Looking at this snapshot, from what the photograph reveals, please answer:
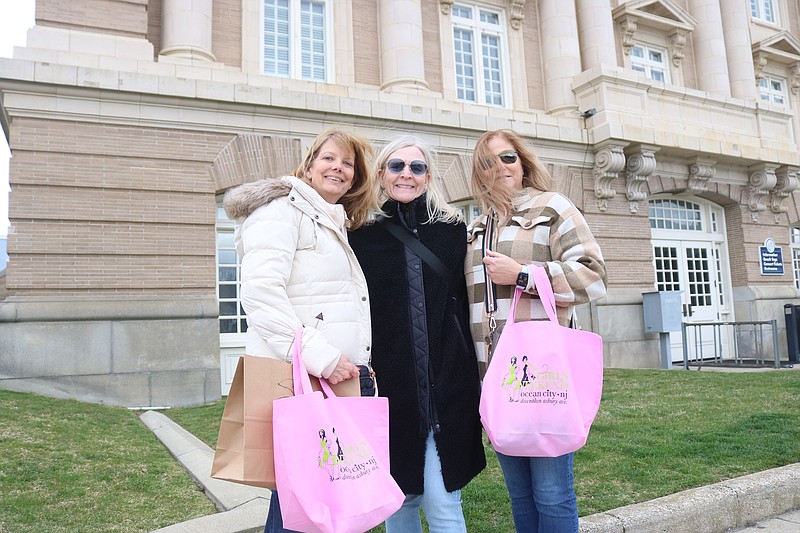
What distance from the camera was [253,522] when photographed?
3451 millimetres

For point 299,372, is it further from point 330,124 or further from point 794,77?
point 794,77

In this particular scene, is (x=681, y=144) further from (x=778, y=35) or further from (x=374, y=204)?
(x=374, y=204)

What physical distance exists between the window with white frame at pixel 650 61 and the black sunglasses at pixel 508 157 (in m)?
15.6

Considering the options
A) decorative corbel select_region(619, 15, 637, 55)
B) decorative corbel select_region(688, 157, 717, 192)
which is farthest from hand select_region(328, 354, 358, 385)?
decorative corbel select_region(619, 15, 637, 55)

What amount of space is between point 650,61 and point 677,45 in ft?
2.88

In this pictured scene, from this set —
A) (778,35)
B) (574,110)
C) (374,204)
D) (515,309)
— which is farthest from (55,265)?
(778,35)

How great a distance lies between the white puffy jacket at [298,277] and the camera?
2207mm

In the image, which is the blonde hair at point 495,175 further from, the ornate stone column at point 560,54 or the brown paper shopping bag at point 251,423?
the ornate stone column at point 560,54

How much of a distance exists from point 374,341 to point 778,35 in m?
21.4

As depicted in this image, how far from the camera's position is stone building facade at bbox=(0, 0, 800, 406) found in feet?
29.5

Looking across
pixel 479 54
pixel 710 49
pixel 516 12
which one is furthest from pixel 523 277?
pixel 710 49

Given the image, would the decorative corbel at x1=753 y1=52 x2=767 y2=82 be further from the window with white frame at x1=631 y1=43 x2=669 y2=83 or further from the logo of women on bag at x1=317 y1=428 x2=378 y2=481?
the logo of women on bag at x1=317 y1=428 x2=378 y2=481

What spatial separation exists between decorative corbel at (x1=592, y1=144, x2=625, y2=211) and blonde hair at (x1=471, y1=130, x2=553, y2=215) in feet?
37.4

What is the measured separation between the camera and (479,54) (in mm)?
14328
